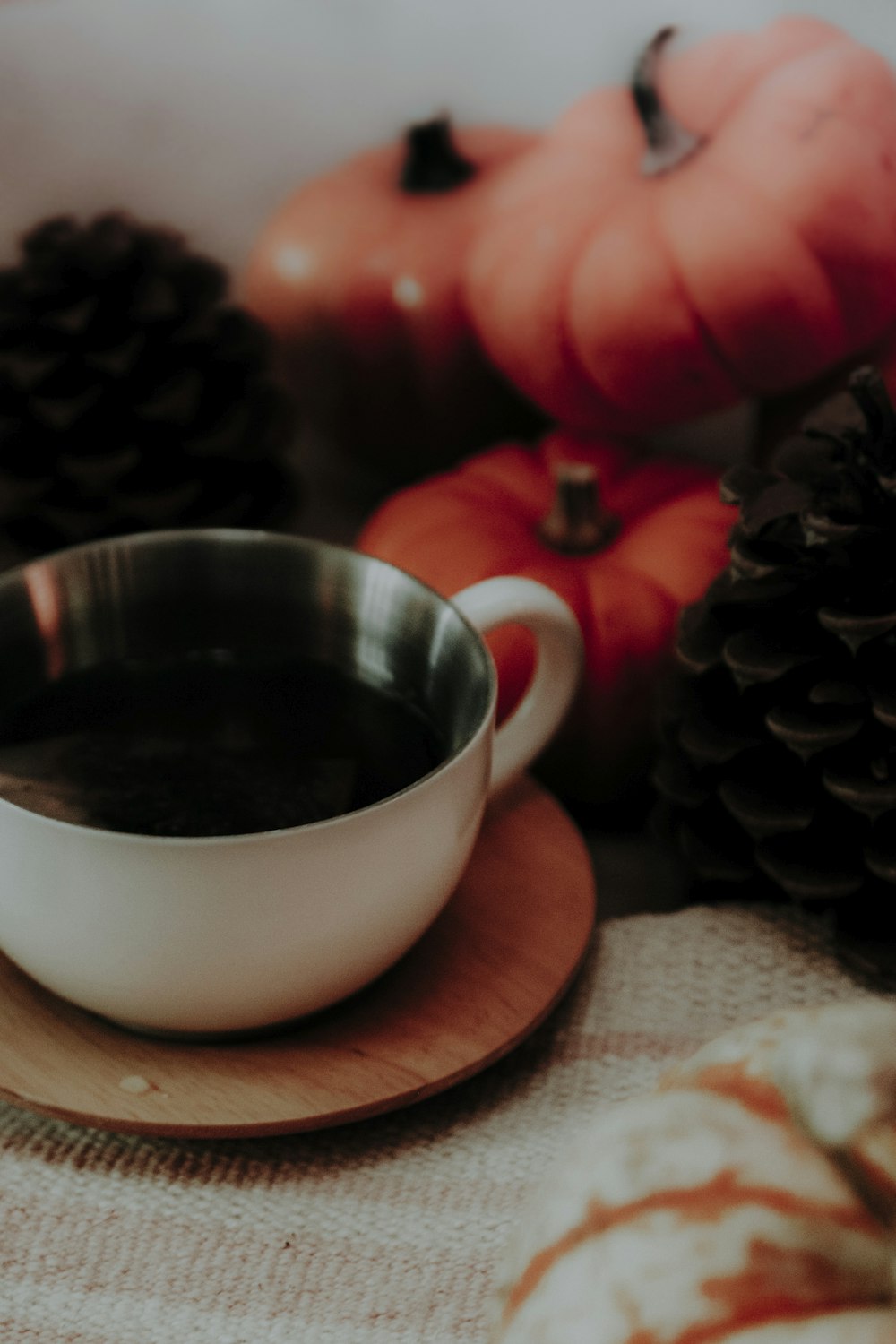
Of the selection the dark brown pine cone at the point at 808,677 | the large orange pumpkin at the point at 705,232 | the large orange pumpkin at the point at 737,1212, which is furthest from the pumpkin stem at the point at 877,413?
the large orange pumpkin at the point at 737,1212

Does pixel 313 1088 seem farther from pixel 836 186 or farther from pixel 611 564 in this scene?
pixel 836 186

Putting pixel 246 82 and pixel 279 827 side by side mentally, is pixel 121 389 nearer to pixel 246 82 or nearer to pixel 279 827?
pixel 246 82

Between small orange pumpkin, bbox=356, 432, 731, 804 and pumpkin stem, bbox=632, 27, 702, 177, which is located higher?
pumpkin stem, bbox=632, 27, 702, 177

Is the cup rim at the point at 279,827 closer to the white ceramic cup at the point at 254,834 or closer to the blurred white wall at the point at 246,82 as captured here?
the white ceramic cup at the point at 254,834

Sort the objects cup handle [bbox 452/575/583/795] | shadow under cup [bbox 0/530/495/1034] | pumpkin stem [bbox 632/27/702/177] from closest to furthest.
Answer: shadow under cup [bbox 0/530/495/1034], cup handle [bbox 452/575/583/795], pumpkin stem [bbox 632/27/702/177]

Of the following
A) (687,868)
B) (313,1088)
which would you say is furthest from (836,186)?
(313,1088)

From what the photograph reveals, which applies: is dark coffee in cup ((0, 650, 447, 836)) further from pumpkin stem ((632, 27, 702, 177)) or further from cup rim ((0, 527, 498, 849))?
pumpkin stem ((632, 27, 702, 177))


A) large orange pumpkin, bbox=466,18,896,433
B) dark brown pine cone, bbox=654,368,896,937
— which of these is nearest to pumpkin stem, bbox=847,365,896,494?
dark brown pine cone, bbox=654,368,896,937
